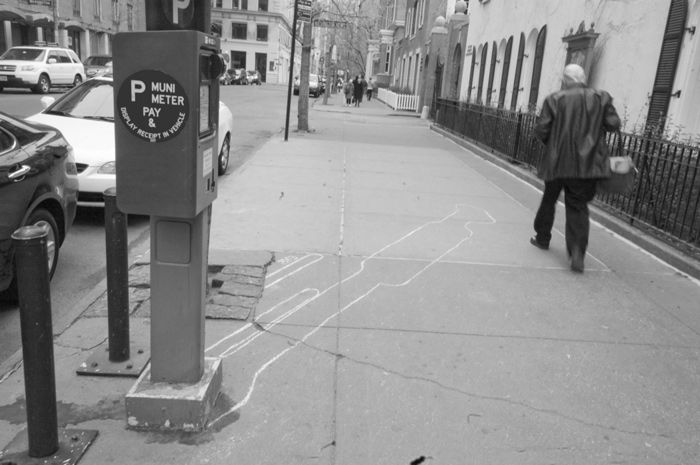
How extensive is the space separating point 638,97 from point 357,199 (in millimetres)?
4879

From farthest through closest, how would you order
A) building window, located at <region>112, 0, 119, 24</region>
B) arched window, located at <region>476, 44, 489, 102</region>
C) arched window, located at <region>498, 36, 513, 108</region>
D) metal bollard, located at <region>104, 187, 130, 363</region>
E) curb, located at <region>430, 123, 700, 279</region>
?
building window, located at <region>112, 0, 119, 24</region>
arched window, located at <region>476, 44, 489, 102</region>
arched window, located at <region>498, 36, 513, 108</region>
curb, located at <region>430, 123, 700, 279</region>
metal bollard, located at <region>104, 187, 130, 363</region>

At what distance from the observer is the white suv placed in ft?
78.6

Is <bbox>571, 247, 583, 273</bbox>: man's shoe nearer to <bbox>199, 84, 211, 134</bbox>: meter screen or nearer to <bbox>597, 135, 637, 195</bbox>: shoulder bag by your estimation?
<bbox>597, 135, 637, 195</bbox>: shoulder bag

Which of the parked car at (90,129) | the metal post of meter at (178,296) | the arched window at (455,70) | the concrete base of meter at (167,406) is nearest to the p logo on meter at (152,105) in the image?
the metal post of meter at (178,296)

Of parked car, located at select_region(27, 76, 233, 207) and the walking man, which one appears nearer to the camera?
the walking man

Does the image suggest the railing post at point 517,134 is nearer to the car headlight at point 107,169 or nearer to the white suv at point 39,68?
the car headlight at point 107,169

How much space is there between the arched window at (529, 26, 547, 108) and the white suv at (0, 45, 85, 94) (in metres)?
20.1

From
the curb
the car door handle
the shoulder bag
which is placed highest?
the shoulder bag

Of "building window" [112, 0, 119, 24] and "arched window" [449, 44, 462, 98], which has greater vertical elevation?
"building window" [112, 0, 119, 24]

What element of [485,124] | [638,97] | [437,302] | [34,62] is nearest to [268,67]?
[34,62]

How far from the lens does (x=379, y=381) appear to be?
3549mm

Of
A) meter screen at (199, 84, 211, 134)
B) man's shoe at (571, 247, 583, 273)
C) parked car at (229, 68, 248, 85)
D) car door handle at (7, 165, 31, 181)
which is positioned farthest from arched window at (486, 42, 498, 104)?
parked car at (229, 68, 248, 85)

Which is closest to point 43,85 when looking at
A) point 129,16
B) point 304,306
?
point 304,306

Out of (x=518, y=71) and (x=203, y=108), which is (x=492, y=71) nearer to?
(x=518, y=71)
